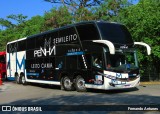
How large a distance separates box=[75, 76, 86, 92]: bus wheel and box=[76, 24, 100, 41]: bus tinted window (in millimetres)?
2246

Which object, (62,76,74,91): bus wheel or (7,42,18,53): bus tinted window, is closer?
(62,76,74,91): bus wheel

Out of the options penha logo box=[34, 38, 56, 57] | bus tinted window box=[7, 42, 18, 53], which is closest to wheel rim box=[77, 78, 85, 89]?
penha logo box=[34, 38, 56, 57]

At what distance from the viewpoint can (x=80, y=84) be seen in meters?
20.8

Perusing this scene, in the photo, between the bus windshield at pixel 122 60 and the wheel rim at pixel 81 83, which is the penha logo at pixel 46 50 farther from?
the bus windshield at pixel 122 60

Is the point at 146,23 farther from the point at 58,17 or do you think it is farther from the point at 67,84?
the point at 58,17

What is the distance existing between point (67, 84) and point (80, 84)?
1459mm

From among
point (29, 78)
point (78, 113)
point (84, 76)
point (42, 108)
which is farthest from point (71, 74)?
point (42, 108)

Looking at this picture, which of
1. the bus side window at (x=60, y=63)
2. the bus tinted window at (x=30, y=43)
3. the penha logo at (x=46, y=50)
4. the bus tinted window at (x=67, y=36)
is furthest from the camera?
the bus tinted window at (x=30, y=43)

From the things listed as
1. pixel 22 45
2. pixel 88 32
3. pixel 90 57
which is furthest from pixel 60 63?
pixel 22 45

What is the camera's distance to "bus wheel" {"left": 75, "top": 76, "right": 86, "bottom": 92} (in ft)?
67.5

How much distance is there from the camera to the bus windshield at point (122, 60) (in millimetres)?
19125

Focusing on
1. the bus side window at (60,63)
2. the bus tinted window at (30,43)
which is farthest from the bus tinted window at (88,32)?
the bus tinted window at (30,43)

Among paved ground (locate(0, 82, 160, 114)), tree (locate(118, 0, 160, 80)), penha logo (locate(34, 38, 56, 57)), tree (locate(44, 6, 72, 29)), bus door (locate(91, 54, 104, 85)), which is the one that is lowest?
paved ground (locate(0, 82, 160, 114))

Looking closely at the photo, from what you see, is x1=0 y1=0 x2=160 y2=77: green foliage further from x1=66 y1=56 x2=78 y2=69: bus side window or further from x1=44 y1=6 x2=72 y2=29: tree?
x1=66 y1=56 x2=78 y2=69: bus side window
